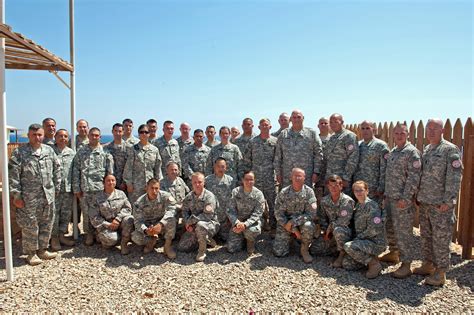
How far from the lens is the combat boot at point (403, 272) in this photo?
4930 millimetres

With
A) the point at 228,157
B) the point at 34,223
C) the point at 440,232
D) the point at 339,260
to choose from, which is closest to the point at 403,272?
the point at 440,232

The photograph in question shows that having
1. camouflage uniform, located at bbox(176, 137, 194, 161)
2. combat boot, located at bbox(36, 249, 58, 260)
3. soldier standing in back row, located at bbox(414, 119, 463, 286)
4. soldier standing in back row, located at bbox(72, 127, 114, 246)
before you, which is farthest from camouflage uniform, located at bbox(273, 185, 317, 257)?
combat boot, located at bbox(36, 249, 58, 260)

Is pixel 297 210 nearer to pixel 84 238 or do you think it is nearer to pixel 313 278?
pixel 313 278

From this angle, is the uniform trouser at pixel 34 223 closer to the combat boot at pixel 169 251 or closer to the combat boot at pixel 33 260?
the combat boot at pixel 33 260

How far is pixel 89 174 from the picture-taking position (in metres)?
6.23

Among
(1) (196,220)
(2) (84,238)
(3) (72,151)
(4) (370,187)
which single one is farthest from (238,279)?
(3) (72,151)

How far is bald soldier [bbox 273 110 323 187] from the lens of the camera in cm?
670

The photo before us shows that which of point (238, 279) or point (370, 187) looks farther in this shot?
point (370, 187)

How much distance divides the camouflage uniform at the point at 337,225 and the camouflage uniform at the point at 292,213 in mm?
253

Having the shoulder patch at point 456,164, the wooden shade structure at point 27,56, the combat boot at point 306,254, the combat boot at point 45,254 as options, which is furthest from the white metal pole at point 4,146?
the shoulder patch at point 456,164

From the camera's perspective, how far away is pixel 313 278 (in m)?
4.91

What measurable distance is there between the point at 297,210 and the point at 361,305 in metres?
2.05

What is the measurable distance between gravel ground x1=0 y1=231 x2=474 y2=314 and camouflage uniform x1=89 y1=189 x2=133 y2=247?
0.35m

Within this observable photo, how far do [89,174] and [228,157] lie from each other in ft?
8.74
